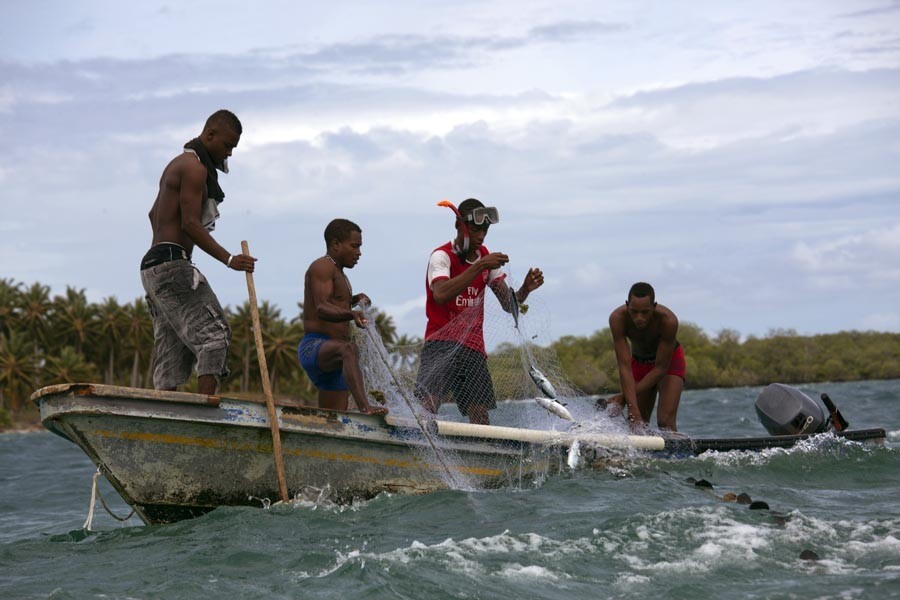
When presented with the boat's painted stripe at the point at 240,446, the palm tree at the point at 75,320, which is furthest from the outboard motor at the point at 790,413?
the palm tree at the point at 75,320

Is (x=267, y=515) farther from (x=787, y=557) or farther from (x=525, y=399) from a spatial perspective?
(x=787, y=557)

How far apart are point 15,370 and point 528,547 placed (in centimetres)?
6700

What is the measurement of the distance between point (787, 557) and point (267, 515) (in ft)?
12.6

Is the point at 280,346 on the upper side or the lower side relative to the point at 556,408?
upper

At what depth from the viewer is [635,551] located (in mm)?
7496

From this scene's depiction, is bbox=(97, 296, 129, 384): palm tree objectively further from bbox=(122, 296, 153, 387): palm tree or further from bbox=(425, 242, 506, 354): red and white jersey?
bbox=(425, 242, 506, 354): red and white jersey

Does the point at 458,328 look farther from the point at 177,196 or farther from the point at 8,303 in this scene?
the point at 8,303

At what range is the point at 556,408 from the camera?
397 inches

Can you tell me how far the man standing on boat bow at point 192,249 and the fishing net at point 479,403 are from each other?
143cm

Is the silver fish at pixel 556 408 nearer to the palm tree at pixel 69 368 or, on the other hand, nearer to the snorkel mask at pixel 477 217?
the snorkel mask at pixel 477 217

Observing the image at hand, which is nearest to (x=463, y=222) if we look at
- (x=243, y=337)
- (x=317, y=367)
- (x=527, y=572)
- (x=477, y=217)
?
(x=477, y=217)

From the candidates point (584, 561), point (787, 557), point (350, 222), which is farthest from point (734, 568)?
point (350, 222)

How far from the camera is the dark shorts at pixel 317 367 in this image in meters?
9.26

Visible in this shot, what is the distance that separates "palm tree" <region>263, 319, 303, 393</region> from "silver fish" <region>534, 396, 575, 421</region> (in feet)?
204
